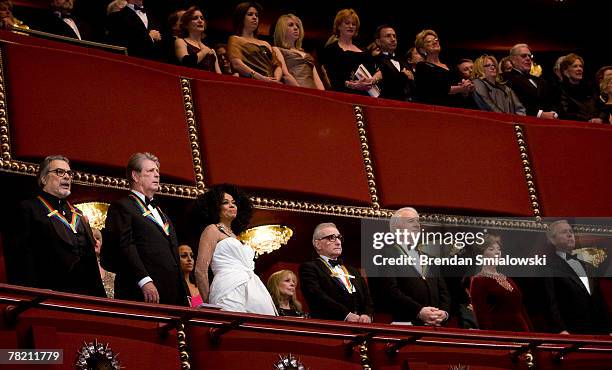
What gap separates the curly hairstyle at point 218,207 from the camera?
577 centimetres

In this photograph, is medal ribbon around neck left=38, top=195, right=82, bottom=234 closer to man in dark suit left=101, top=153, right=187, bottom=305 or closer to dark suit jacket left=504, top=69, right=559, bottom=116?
man in dark suit left=101, top=153, right=187, bottom=305

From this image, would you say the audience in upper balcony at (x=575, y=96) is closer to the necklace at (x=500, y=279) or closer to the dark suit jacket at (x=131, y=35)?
the necklace at (x=500, y=279)

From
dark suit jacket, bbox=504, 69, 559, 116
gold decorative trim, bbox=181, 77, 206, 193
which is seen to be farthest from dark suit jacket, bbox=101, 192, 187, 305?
dark suit jacket, bbox=504, 69, 559, 116

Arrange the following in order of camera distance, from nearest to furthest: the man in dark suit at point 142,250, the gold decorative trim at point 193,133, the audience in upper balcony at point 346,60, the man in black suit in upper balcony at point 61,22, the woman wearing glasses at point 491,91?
the man in dark suit at point 142,250
the gold decorative trim at point 193,133
the man in black suit in upper balcony at point 61,22
the audience in upper balcony at point 346,60
the woman wearing glasses at point 491,91

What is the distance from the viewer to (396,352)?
217 inches

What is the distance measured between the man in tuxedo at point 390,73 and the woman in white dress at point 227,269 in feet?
8.59

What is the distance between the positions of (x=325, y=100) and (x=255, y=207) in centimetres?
93

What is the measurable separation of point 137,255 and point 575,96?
4497 millimetres

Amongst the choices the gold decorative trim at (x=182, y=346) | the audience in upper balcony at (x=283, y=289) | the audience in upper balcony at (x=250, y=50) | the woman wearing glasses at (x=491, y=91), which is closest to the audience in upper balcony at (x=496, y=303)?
the audience in upper balcony at (x=283, y=289)

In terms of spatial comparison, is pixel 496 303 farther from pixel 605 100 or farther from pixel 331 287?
pixel 605 100

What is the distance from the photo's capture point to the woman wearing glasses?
841 cm

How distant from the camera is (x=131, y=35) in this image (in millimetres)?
7285

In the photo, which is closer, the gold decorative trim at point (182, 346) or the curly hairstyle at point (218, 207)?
the gold decorative trim at point (182, 346)

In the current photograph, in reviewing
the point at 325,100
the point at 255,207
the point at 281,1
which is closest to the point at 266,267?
the point at 255,207
